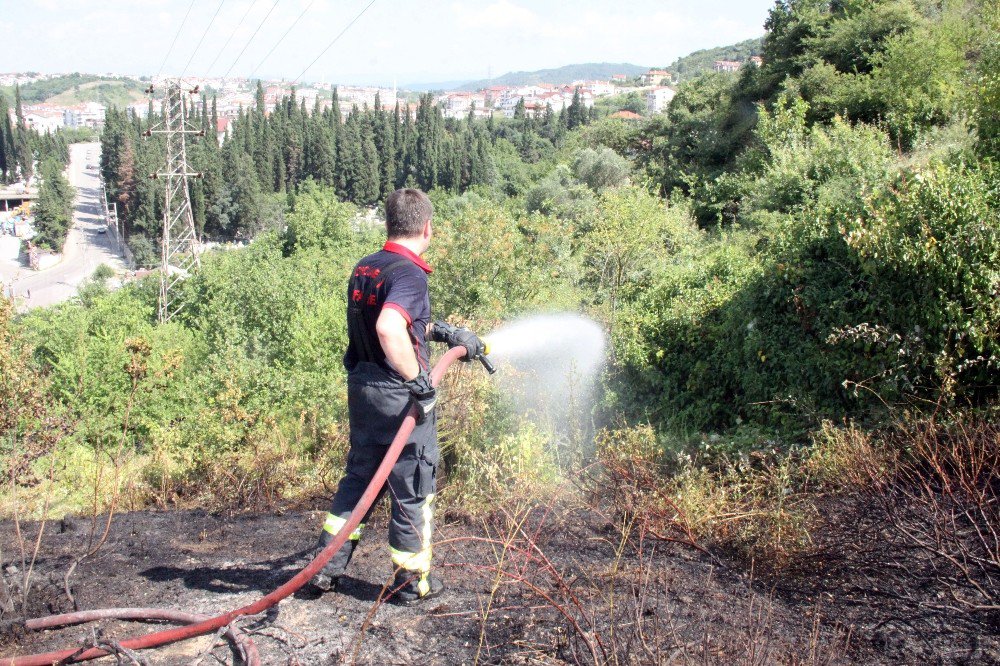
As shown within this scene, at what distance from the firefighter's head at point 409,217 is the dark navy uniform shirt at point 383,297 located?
7cm

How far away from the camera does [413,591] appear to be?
3.49 m

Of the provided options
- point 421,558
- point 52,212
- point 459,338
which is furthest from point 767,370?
point 52,212

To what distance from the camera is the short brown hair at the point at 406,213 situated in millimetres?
3449

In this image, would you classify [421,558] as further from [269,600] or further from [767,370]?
[767,370]

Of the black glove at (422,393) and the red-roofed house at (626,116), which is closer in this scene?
the black glove at (422,393)

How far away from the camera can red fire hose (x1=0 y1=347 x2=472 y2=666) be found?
2.89 meters

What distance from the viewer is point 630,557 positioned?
3.96 metres

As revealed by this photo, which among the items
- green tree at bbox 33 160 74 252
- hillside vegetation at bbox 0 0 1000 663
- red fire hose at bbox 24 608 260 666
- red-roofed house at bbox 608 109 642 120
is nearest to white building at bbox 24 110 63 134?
green tree at bbox 33 160 74 252

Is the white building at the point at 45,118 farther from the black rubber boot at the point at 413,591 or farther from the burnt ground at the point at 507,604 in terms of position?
the black rubber boot at the point at 413,591

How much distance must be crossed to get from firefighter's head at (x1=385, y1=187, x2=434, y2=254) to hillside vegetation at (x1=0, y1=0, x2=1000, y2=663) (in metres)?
1.87

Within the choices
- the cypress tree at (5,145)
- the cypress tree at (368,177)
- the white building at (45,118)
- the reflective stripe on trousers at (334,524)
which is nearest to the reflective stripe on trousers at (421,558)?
the reflective stripe on trousers at (334,524)

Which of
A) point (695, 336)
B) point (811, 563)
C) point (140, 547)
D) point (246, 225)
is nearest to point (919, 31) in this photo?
point (695, 336)

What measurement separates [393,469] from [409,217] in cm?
125

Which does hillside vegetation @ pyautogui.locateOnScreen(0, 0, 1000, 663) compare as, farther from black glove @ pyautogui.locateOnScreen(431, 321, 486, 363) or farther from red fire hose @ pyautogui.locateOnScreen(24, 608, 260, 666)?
black glove @ pyautogui.locateOnScreen(431, 321, 486, 363)
